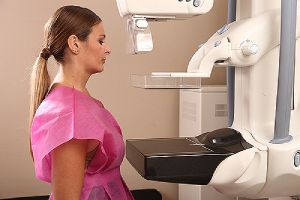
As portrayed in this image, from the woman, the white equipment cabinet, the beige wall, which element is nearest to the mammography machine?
the woman

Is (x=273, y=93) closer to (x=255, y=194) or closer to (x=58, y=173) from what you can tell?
(x=255, y=194)

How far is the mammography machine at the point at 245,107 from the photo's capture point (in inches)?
49.4

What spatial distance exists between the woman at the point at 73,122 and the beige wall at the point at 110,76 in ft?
3.50

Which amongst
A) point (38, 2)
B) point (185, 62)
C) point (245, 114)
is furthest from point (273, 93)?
point (38, 2)

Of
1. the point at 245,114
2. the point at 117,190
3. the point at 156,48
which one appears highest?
the point at 156,48

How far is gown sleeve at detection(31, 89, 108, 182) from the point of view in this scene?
1324mm

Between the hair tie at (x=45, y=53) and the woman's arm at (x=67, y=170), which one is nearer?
the woman's arm at (x=67, y=170)

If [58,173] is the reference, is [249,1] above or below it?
above

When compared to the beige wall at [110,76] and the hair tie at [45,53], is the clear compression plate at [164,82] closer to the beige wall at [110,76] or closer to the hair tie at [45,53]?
the hair tie at [45,53]

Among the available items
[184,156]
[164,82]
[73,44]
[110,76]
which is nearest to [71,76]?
[73,44]

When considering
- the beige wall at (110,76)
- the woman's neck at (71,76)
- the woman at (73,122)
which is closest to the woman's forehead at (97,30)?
the woman at (73,122)

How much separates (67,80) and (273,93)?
0.65m

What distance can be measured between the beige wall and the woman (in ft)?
3.50

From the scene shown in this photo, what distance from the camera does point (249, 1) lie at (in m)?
1.41
